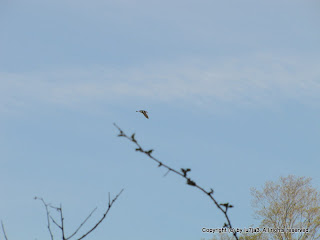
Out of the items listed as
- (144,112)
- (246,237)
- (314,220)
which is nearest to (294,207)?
(314,220)

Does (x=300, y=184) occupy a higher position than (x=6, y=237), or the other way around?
(x=300, y=184)

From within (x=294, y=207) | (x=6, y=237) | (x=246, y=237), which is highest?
(x=294, y=207)

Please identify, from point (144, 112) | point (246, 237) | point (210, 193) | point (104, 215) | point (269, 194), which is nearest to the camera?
point (210, 193)

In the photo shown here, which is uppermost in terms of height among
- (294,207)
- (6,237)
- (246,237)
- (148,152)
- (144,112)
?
(294,207)

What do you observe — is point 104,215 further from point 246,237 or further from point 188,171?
point 246,237

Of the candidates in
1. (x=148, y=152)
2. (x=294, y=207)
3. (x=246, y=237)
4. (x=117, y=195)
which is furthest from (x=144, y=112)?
(x=294, y=207)

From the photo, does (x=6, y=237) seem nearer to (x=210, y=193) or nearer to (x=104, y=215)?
(x=104, y=215)

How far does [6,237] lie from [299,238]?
869 inches

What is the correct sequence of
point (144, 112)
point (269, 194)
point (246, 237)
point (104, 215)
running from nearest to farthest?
point (104, 215) → point (144, 112) → point (246, 237) → point (269, 194)

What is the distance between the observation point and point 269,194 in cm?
2344

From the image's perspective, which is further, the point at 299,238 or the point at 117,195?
the point at 299,238

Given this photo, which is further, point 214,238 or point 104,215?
point 214,238

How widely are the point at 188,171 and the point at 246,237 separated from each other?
21396mm

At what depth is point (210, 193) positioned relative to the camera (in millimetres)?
1634
